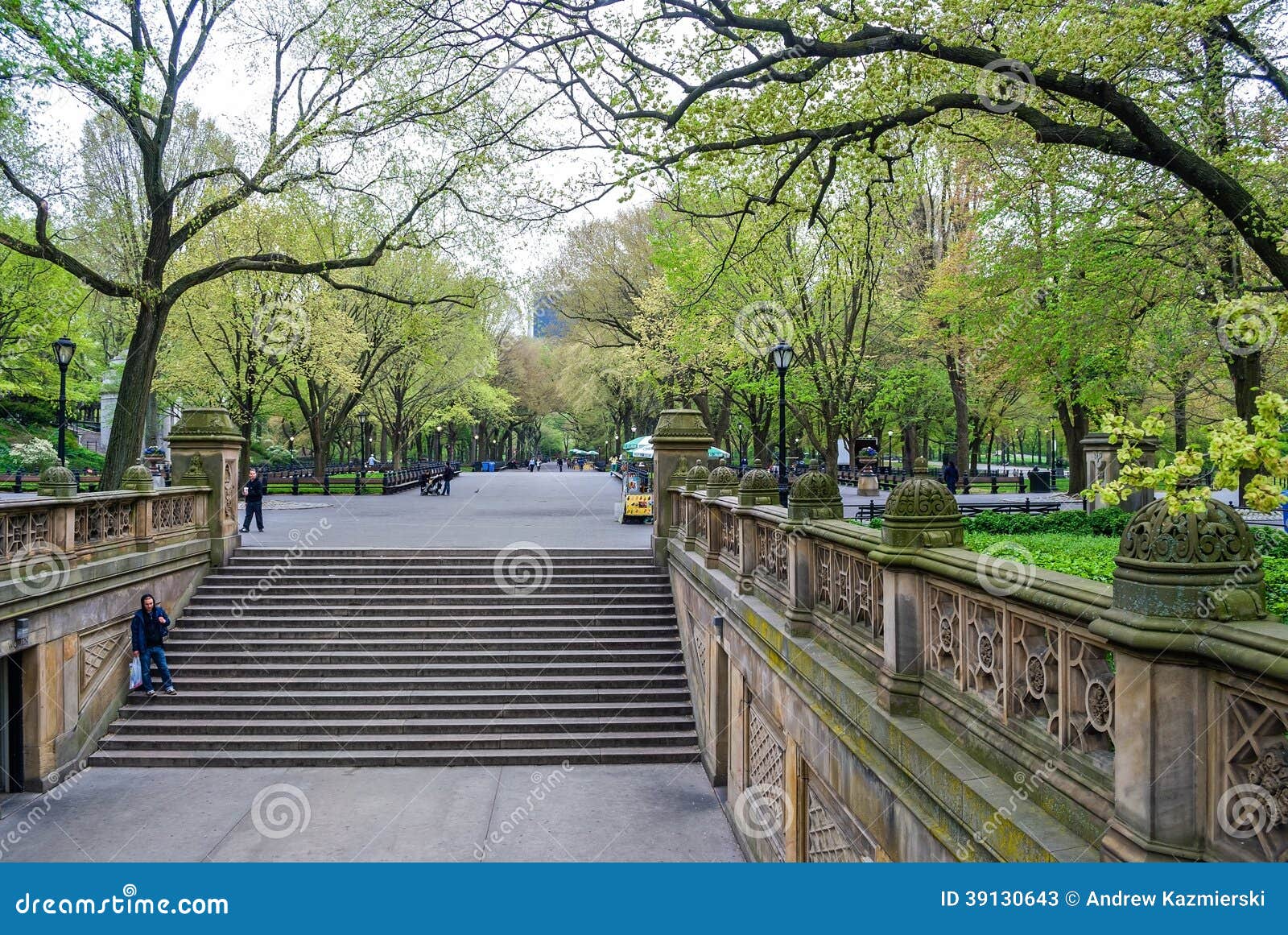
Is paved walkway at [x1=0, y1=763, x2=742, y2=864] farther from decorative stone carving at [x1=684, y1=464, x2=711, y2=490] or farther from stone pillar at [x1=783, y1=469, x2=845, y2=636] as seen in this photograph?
decorative stone carving at [x1=684, y1=464, x2=711, y2=490]

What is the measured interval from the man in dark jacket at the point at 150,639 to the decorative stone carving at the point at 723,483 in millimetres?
8657

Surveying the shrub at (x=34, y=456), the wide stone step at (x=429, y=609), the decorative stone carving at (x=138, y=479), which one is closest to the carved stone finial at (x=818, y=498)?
the wide stone step at (x=429, y=609)

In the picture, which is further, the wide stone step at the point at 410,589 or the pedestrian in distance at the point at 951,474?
the pedestrian in distance at the point at 951,474

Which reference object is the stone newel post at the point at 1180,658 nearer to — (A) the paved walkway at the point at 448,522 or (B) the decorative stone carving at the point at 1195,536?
(B) the decorative stone carving at the point at 1195,536

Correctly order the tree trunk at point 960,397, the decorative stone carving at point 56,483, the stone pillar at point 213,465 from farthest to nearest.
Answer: the tree trunk at point 960,397 → the stone pillar at point 213,465 → the decorative stone carving at point 56,483

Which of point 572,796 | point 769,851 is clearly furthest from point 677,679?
point 769,851

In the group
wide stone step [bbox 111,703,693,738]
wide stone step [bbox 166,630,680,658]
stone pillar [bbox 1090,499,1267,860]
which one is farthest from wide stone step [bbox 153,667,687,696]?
stone pillar [bbox 1090,499,1267,860]

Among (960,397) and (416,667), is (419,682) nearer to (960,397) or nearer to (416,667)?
(416,667)

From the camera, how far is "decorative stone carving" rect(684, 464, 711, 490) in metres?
14.1

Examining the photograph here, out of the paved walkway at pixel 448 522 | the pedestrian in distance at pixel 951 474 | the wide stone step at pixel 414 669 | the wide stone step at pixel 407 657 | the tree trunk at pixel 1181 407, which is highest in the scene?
the tree trunk at pixel 1181 407

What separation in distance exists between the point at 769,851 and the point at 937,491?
4632 mm

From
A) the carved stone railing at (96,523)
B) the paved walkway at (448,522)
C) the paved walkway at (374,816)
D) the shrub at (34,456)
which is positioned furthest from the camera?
the shrub at (34,456)

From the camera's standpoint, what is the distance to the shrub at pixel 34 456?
3544 cm

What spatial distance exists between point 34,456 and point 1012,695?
4358cm
